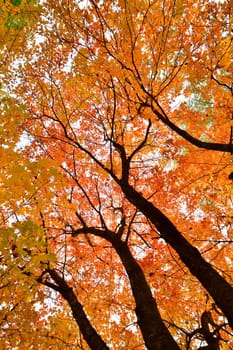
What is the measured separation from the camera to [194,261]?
4.35 metres

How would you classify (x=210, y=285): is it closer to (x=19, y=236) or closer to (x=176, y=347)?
(x=176, y=347)

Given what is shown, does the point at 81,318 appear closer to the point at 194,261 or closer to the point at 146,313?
the point at 146,313

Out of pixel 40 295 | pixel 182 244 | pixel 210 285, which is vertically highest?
pixel 40 295

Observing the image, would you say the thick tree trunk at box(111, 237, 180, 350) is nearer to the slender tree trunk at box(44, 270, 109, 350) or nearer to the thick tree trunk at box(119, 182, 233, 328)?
the slender tree trunk at box(44, 270, 109, 350)

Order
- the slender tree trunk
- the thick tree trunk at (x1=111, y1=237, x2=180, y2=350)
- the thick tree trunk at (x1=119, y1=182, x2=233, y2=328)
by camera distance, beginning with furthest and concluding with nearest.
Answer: the slender tree trunk, the thick tree trunk at (x1=111, y1=237, x2=180, y2=350), the thick tree trunk at (x1=119, y1=182, x2=233, y2=328)

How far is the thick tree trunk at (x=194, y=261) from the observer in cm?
384

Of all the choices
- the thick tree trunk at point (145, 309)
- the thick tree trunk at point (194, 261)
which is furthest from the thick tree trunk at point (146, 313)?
the thick tree trunk at point (194, 261)

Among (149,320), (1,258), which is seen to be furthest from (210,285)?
(1,258)

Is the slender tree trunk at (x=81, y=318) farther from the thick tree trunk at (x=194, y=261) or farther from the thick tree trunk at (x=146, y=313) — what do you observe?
the thick tree trunk at (x=194, y=261)

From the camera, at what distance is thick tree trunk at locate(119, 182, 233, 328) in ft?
12.6

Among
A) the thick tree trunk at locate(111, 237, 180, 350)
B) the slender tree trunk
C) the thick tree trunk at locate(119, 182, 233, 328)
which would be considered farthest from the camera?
the slender tree trunk

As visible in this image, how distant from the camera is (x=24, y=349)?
5.49m

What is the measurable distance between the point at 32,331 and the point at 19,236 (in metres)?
2.60

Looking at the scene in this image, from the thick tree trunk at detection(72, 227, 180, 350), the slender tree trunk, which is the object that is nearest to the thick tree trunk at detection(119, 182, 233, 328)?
the thick tree trunk at detection(72, 227, 180, 350)
